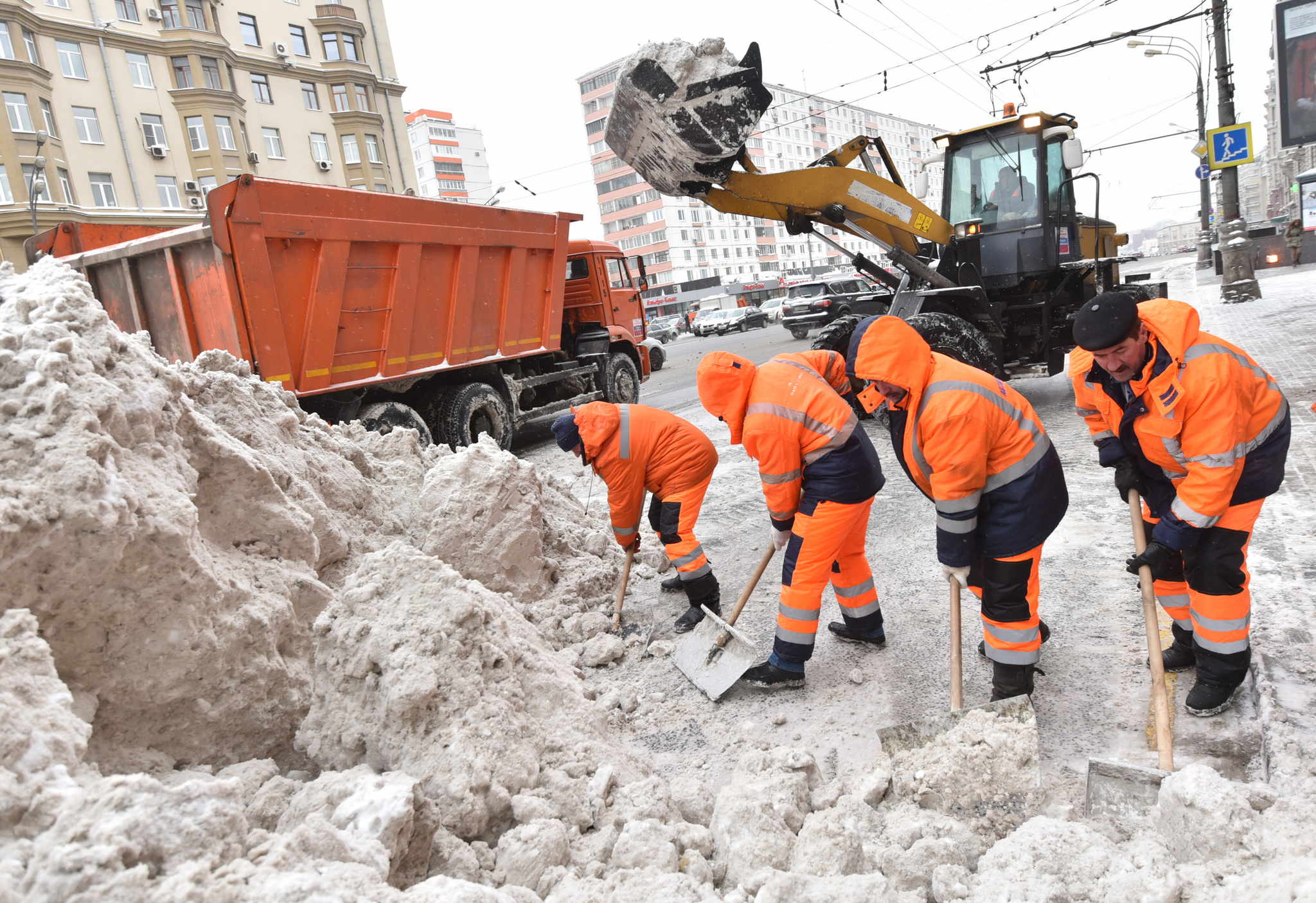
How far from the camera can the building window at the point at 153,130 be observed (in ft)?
96.2

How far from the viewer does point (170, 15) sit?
98.8 feet

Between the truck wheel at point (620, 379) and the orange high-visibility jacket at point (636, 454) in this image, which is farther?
the truck wheel at point (620, 379)

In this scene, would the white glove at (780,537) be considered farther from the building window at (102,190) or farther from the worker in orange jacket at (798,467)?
the building window at (102,190)

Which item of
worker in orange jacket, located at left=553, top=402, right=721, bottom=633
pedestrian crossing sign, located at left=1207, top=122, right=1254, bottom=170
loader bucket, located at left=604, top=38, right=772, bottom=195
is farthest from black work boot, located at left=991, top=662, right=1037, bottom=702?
pedestrian crossing sign, located at left=1207, top=122, right=1254, bottom=170

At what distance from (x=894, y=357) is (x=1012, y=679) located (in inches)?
52.3

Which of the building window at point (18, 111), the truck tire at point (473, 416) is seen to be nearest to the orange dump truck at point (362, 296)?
the truck tire at point (473, 416)

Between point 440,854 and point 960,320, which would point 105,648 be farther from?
point 960,320

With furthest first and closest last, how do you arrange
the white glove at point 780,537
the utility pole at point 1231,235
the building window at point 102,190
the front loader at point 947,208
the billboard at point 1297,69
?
1. the building window at point 102,190
2. the utility pole at point 1231,235
3. the billboard at point 1297,69
4. the front loader at point 947,208
5. the white glove at point 780,537

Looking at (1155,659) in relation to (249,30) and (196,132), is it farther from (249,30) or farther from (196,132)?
(249,30)

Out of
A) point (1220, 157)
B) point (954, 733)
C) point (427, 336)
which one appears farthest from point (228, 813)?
point (1220, 157)

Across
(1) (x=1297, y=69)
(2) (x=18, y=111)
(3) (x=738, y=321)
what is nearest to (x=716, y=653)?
(1) (x=1297, y=69)

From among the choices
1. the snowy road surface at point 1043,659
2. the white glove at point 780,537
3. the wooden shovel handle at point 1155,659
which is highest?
the white glove at point 780,537

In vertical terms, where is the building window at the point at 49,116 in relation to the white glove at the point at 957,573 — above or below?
above

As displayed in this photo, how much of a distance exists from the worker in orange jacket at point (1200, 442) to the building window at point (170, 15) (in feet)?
123
